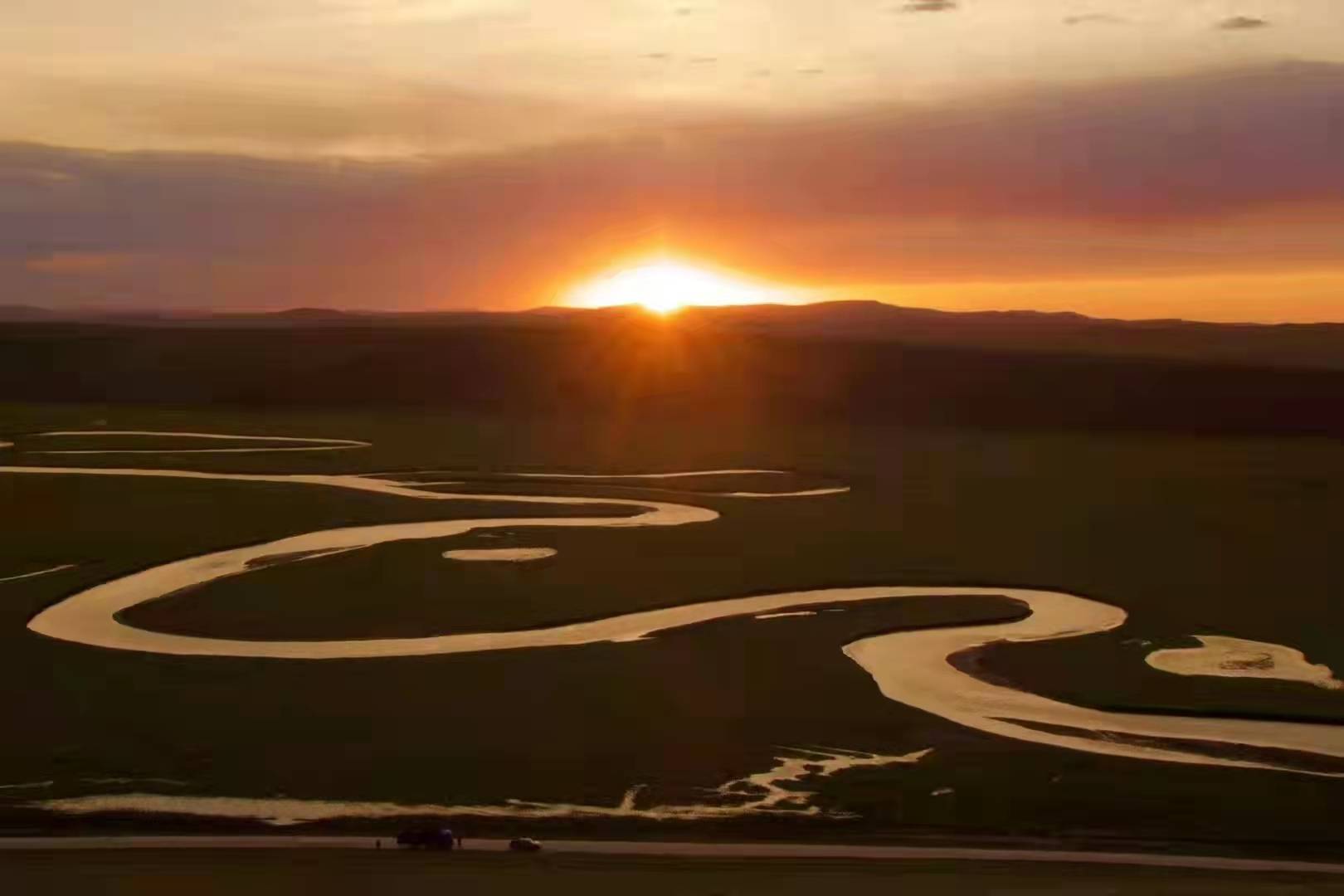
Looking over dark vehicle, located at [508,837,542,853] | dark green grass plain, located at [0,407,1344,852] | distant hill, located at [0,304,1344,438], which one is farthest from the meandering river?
distant hill, located at [0,304,1344,438]

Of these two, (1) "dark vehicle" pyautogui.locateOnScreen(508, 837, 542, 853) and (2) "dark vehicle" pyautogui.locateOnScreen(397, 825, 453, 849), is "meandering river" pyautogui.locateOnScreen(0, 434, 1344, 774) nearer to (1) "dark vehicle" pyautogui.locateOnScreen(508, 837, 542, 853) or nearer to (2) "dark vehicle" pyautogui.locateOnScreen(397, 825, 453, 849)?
(1) "dark vehicle" pyautogui.locateOnScreen(508, 837, 542, 853)

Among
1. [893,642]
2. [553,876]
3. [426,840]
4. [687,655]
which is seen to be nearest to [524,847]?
[553,876]

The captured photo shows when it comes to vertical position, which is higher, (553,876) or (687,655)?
(687,655)

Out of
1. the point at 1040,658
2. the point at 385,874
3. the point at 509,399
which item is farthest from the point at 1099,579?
the point at 509,399

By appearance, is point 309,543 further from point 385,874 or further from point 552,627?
point 385,874

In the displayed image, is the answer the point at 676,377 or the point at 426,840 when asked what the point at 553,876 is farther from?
the point at 676,377
